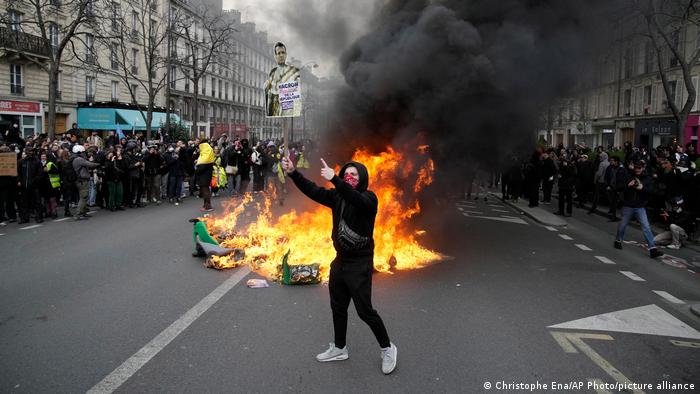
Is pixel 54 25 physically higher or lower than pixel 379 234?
higher

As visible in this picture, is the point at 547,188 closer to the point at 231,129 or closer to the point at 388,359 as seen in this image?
the point at 388,359

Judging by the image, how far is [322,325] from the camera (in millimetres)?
4953

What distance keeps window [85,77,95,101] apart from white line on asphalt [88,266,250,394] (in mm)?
32465

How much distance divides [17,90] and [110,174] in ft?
65.7

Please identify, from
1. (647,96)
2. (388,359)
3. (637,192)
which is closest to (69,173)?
(388,359)

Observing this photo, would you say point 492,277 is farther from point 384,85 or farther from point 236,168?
point 236,168

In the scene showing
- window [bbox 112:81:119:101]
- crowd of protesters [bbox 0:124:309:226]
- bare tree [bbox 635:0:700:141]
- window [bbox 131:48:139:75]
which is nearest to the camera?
crowd of protesters [bbox 0:124:309:226]

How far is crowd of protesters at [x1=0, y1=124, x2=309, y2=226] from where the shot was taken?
431 inches

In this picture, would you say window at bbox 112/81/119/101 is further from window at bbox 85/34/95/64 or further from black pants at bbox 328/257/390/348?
black pants at bbox 328/257/390/348

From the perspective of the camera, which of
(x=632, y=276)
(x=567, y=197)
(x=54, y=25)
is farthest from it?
(x=54, y=25)

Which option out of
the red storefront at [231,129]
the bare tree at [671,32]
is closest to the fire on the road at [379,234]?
the bare tree at [671,32]

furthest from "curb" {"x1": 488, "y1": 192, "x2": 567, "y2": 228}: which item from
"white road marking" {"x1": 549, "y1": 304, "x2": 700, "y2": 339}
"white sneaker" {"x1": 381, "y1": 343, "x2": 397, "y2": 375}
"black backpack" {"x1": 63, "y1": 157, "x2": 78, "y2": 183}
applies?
"black backpack" {"x1": 63, "y1": 157, "x2": 78, "y2": 183}

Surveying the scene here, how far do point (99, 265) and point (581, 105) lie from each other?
408 inches

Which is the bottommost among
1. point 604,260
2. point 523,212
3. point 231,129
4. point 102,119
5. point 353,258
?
point 604,260
